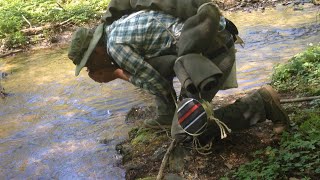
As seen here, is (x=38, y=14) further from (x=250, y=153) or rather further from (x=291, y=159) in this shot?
(x=291, y=159)

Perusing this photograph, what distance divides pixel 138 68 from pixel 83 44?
572 mm

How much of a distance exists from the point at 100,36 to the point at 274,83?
2.61 metres

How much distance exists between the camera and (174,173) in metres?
3.28

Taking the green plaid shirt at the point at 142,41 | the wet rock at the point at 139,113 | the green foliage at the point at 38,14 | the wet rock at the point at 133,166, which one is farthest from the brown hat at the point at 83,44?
the green foliage at the point at 38,14

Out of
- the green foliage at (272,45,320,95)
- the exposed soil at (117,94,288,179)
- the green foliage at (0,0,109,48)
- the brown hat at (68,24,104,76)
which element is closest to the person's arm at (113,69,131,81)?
the brown hat at (68,24,104,76)

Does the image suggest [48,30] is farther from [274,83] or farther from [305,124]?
[305,124]

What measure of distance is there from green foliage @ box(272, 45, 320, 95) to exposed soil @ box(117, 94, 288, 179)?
1.16 meters

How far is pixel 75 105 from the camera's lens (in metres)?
6.46

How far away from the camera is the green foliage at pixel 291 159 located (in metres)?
2.78

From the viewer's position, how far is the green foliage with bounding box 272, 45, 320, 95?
4.67 metres

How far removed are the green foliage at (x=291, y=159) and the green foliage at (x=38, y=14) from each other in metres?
9.57

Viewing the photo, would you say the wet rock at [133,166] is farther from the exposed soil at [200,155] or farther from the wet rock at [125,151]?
the wet rock at [125,151]

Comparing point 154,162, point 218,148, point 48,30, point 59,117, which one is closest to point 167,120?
point 154,162

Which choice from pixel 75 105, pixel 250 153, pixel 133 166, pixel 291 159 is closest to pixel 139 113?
pixel 75 105
